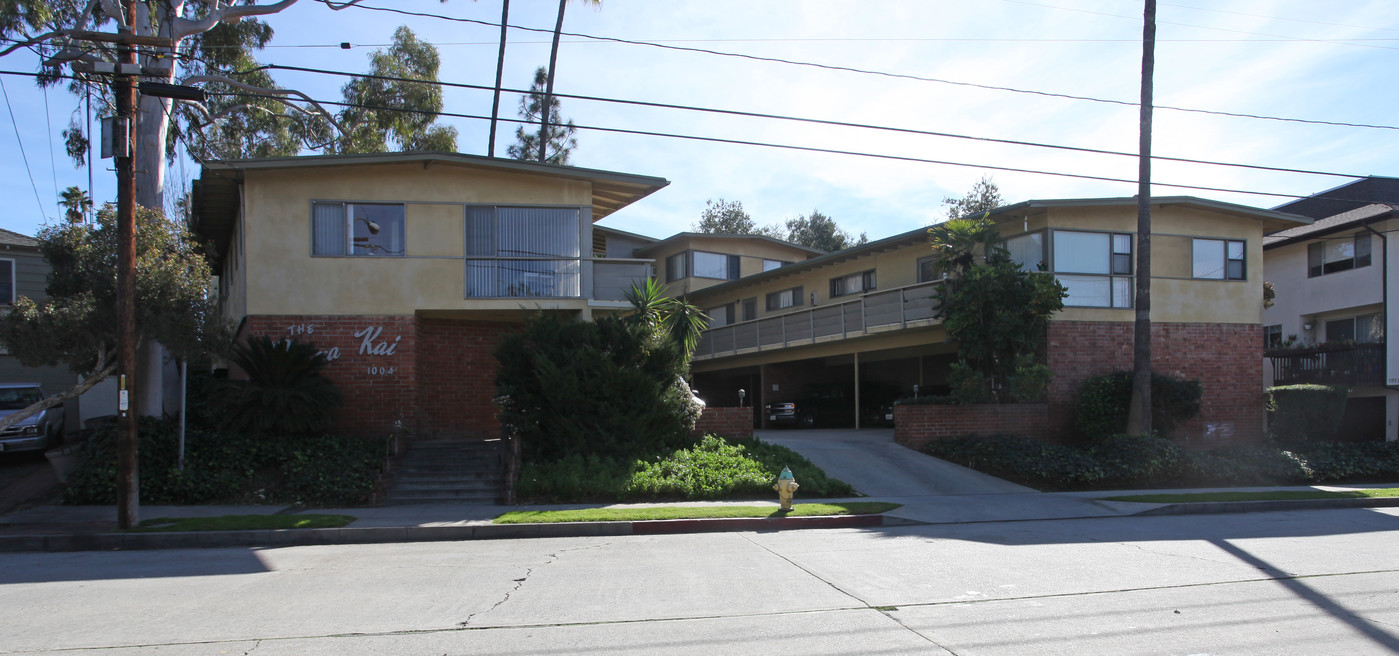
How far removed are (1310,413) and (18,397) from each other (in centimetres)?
2977

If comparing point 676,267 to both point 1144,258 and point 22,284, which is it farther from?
point 22,284

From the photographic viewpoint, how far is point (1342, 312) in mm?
27156

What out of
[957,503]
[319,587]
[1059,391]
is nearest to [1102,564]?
[957,503]

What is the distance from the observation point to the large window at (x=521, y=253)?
18328mm

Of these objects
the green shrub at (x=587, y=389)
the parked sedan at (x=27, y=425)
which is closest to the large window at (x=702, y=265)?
the green shrub at (x=587, y=389)

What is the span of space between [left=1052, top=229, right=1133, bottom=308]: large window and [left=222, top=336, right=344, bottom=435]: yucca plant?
52.8 feet

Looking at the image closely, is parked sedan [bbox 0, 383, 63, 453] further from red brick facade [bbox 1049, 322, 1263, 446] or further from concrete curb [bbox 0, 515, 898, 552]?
red brick facade [bbox 1049, 322, 1263, 446]

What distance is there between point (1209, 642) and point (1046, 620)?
3.51 feet

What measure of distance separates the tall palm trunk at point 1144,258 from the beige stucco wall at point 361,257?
11617mm

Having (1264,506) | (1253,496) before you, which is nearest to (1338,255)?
(1253,496)

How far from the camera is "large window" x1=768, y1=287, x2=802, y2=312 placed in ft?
101

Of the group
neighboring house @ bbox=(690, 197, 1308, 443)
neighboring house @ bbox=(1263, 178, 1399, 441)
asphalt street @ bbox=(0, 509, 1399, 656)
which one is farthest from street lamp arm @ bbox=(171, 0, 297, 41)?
neighboring house @ bbox=(1263, 178, 1399, 441)

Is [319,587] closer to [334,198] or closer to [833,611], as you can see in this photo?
[833,611]

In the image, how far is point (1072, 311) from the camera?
21562 mm
